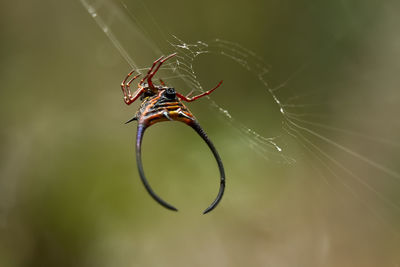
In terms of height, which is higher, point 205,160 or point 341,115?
point 205,160

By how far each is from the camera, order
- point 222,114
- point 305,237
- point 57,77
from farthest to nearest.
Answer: point 57,77, point 222,114, point 305,237

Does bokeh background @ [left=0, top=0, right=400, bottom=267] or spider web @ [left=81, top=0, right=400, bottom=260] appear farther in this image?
bokeh background @ [left=0, top=0, right=400, bottom=267]

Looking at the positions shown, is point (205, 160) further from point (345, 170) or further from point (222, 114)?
point (345, 170)

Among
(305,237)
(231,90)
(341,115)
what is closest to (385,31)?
(341,115)

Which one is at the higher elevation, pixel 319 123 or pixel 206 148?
pixel 206 148

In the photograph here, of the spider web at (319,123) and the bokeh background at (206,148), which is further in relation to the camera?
the bokeh background at (206,148)

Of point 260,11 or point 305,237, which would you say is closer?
point 305,237
